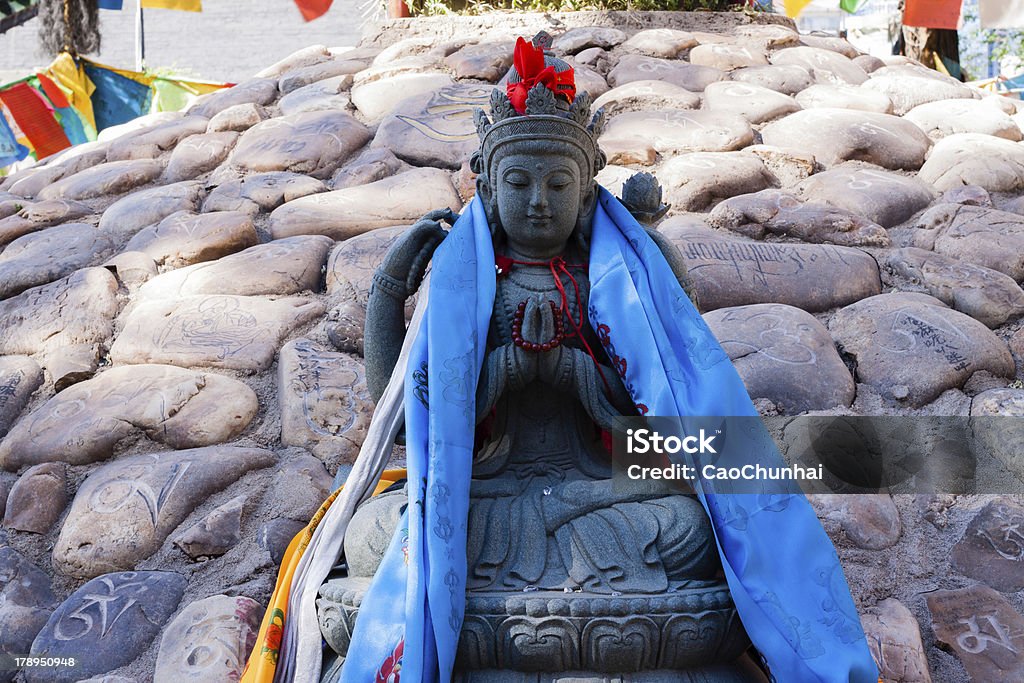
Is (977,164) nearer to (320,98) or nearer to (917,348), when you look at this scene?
(917,348)

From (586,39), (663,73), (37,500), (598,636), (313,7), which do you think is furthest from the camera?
(313,7)

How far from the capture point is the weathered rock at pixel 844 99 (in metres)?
5.18

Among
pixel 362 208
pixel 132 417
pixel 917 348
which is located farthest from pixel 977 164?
pixel 132 417

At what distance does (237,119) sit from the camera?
18.3ft

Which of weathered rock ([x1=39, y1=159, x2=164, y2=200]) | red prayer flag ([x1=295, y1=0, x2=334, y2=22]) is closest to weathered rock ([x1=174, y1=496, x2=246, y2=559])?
weathered rock ([x1=39, y1=159, x2=164, y2=200])

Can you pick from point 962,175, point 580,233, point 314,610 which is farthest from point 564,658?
point 962,175

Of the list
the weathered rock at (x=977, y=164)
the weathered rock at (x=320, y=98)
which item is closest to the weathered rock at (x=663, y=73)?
the weathered rock at (x=977, y=164)

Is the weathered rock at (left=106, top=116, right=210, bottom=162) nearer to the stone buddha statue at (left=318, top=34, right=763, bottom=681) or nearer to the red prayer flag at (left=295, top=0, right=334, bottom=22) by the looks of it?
the red prayer flag at (left=295, top=0, right=334, bottom=22)

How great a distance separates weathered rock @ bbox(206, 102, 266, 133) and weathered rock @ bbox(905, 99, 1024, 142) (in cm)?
371

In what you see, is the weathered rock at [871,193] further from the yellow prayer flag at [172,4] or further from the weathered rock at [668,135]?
the yellow prayer flag at [172,4]

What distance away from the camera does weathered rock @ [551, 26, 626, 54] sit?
18.5ft

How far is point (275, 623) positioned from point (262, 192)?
2.81 m

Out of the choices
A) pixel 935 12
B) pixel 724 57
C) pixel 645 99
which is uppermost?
pixel 935 12

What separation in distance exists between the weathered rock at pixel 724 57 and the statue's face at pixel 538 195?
348 centimetres
